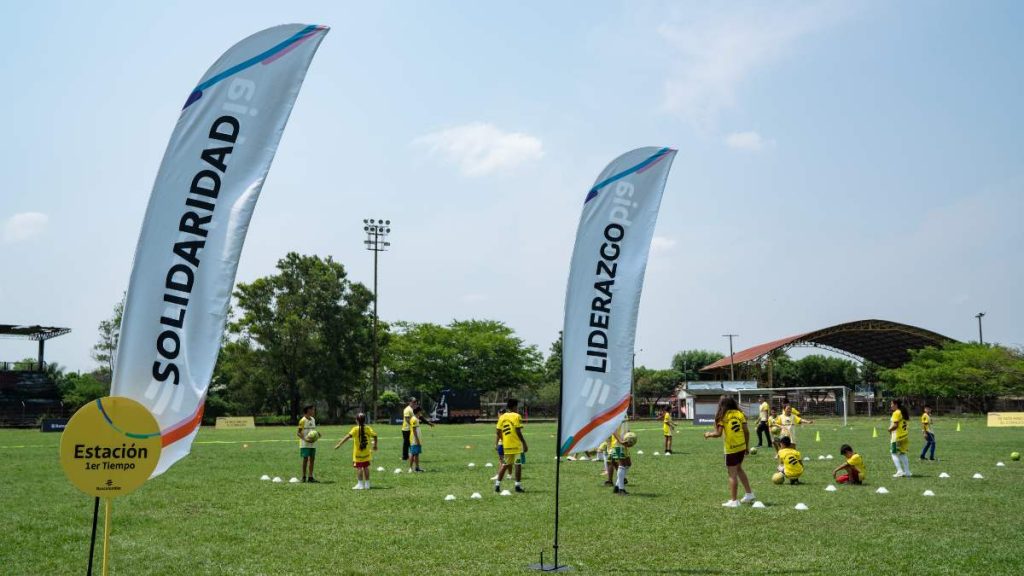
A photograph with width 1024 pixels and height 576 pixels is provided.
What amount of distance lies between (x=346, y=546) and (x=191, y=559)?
5.74 feet

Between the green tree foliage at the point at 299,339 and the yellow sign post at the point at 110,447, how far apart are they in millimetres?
59913

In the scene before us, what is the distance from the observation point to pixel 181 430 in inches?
246

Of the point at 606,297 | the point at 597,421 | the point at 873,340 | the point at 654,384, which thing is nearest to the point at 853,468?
the point at 597,421

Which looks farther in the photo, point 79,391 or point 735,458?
point 79,391

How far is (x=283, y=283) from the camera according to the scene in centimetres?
6688

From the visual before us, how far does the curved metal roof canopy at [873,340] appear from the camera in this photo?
74.3 meters

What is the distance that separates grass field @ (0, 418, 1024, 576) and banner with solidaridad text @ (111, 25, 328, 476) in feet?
9.82

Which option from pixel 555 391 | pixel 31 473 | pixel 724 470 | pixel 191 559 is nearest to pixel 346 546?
pixel 191 559

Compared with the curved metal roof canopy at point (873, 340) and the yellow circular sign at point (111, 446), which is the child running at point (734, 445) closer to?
the yellow circular sign at point (111, 446)

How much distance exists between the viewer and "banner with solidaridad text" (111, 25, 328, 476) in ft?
20.2

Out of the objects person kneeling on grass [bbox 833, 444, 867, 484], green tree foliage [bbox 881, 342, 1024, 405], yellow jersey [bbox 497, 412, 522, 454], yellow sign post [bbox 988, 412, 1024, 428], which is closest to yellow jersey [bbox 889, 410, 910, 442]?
person kneeling on grass [bbox 833, 444, 867, 484]

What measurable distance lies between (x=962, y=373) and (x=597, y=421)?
6250 cm

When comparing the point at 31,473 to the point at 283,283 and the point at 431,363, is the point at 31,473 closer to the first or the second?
the point at 283,283

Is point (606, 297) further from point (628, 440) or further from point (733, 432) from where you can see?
point (628, 440)
